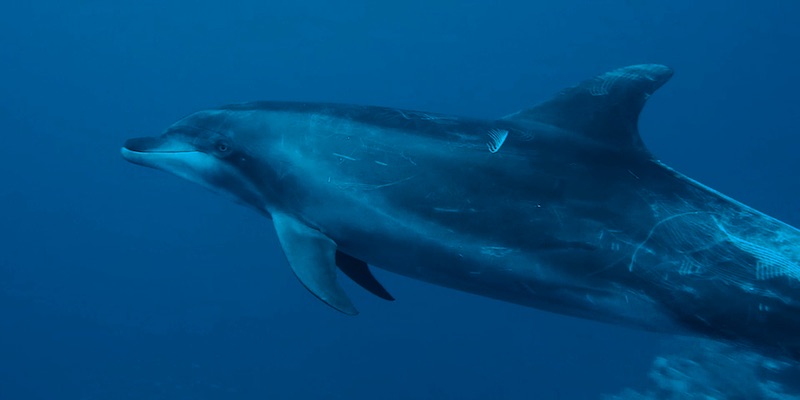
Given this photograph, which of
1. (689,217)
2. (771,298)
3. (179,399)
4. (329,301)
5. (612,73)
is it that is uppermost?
(612,73)

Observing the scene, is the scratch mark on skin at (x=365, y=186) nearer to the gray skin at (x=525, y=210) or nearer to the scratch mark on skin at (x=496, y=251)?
the gray skin at (x=525, y=210)

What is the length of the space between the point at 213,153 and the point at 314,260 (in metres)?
1.31

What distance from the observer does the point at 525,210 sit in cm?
407

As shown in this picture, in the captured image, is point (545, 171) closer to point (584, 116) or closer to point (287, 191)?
point (584, 116)

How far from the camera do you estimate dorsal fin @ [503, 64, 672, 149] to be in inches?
173

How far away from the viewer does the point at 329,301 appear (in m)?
4.27

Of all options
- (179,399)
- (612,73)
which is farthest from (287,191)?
(179,399)

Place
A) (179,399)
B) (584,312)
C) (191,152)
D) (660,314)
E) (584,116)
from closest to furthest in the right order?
(660,314) < (584,312) < (584,116) < (191,152) < (179,399)

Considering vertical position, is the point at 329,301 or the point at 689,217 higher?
the point at 689,217

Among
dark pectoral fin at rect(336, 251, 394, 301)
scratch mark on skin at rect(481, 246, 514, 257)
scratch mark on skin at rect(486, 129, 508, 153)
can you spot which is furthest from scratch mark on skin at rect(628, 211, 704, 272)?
dark pectoral fin at rect(336, 251, 394, 301)

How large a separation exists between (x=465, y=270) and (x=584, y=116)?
4.69 feet

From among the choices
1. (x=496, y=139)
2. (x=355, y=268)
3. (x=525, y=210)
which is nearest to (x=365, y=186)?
(x=355, y=268)

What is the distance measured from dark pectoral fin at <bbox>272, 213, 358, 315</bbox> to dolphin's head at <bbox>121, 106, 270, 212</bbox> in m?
0.43

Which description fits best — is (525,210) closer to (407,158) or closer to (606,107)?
(407,158)
